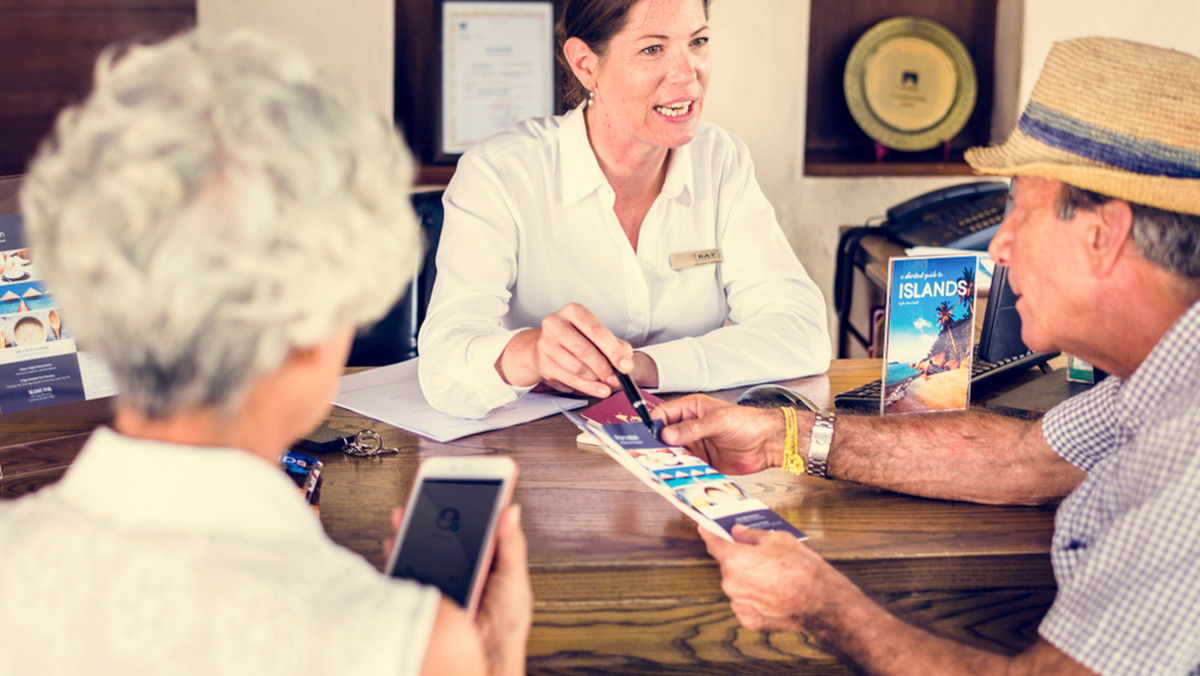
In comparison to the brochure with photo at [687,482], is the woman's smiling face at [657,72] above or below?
above

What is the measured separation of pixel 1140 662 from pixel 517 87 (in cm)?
308

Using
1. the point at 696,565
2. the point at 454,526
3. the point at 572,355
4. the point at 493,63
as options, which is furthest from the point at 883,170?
the point at 454,526

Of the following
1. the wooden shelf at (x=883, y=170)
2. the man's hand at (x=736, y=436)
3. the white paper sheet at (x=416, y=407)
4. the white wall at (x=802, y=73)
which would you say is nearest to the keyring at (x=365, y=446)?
the white paper sheet at (x=416, y=407)

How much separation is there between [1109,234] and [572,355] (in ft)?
2.67

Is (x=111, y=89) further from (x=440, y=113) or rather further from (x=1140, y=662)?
(x=440, y=113)

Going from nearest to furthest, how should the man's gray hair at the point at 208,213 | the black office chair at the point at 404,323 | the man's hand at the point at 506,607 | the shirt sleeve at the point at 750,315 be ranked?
the man's gray hair at the point at 208,213 < the man's hand at the point at 506,607 < the shirt sleeve at the point at 750,315 < the black office chair at the point at 404,323

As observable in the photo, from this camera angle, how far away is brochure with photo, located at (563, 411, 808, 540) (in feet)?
4.00

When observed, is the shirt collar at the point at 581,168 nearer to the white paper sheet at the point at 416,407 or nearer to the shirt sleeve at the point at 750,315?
the shirt sleeve at the point at 750,315

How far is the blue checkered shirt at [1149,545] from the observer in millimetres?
906

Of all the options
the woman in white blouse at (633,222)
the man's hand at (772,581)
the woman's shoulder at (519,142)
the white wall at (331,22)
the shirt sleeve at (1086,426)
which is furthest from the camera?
Answer: the white wall at (331,22)

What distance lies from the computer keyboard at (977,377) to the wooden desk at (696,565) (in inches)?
12.8

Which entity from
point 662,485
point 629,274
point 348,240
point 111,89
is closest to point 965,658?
point 662,485

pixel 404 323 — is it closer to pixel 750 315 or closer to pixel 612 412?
pixel 750 315

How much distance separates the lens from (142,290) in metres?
0.61
